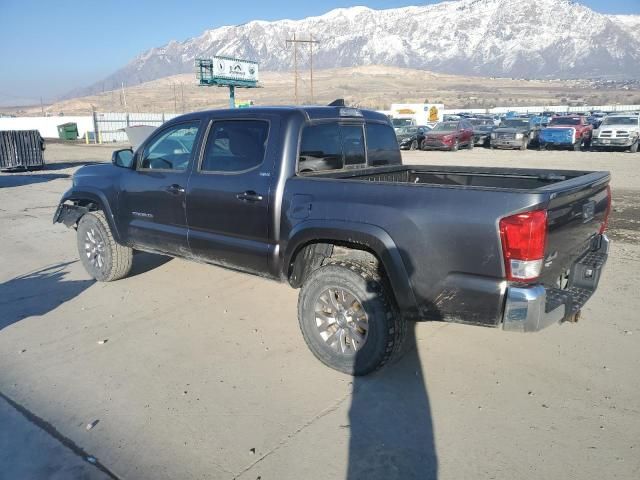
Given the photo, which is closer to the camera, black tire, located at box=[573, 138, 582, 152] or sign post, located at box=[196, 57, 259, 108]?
black tire, located at box=[573, 138, 582, 152]

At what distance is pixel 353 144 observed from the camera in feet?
14.5

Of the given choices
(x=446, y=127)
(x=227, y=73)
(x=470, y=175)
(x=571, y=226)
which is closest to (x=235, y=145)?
A: (x=470, y=175)

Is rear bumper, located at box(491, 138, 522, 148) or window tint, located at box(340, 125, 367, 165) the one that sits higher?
window tint, located at box(340, 125, 367, 165)

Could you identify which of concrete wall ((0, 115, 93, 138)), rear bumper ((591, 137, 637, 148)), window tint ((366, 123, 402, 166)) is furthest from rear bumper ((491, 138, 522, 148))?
concrete wall ((0, 115, 93, 138))

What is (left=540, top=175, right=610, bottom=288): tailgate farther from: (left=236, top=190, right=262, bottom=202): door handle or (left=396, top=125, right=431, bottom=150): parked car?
(left=396, top=125, right=431, bottom=150): parked car

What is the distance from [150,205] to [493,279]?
3.23 meters

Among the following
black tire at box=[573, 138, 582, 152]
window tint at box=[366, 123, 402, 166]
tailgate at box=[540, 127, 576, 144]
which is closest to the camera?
window tint at box=[366, 123, 402, 166]

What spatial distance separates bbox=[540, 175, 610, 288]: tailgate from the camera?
286cm

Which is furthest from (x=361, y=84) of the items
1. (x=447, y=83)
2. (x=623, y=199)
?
(x=623, y=199)

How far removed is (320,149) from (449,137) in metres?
21.5

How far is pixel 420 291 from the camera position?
10.1 ft

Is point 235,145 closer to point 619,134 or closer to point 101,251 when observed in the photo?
point 101,251

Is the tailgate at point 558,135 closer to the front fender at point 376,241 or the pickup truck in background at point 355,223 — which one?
the pickup truck in background at point 355,223

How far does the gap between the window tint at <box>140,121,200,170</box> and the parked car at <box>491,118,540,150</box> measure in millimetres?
22820
